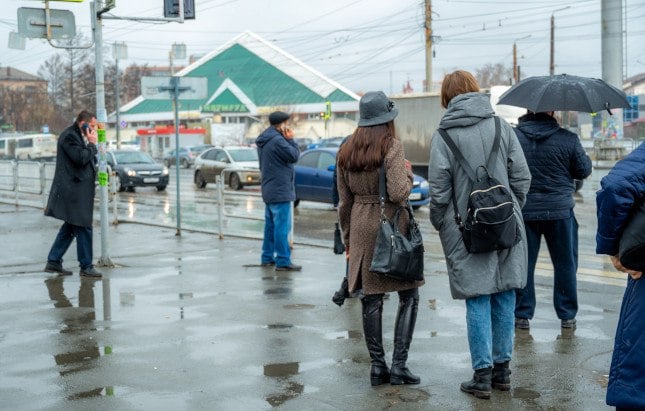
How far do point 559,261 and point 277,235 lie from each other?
169 inches

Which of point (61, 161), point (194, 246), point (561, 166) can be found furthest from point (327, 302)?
point (194, 246)

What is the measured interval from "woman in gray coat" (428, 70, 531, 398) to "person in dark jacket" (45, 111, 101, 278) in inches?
224

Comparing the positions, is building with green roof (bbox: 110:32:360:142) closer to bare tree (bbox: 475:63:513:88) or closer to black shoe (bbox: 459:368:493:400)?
bare tree (bbox: 475:63:513:88)

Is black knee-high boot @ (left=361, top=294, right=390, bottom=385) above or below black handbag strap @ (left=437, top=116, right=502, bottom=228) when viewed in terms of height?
below

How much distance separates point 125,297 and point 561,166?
4479 millimetres

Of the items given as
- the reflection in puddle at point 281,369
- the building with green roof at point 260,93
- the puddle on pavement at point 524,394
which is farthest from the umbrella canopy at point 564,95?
the building with green roof at point 260,93

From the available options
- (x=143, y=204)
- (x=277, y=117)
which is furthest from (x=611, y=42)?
(x=277, y=117)

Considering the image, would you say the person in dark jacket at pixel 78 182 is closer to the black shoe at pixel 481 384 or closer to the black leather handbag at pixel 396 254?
the black leather handbag at pixel 396 254

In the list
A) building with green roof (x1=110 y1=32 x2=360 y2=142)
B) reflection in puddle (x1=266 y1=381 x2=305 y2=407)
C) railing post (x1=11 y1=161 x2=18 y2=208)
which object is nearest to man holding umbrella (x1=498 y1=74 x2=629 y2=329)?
reflection in puddle (x1=266 y1=381 x2=305 y2=407)

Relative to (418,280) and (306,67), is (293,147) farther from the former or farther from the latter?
(306,67)

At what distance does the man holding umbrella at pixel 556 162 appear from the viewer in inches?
284

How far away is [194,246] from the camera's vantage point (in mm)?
13555

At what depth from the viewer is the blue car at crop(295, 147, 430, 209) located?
72.1 feet

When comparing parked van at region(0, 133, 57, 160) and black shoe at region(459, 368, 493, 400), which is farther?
parked van at region(0, 133, 57, 160)
